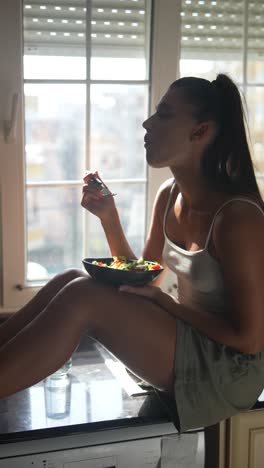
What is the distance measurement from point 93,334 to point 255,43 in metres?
1.11

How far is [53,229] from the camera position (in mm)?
1897

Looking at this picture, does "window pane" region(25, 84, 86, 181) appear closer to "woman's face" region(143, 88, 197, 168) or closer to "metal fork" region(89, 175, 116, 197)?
"metal fork" region(89, 175, 116, 197)

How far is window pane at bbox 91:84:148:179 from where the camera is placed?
6.07ft

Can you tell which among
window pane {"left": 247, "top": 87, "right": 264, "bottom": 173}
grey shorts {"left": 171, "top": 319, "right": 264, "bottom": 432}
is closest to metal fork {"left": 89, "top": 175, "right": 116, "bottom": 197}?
grey shorts {"left": 171, "top": 319, "right": 264, "bottom": 432}

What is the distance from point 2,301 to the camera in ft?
6.10

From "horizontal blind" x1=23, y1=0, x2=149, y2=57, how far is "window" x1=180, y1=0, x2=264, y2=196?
6.0 inches

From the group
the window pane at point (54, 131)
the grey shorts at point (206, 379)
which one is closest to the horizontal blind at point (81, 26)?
the window pane at point (54, 131)

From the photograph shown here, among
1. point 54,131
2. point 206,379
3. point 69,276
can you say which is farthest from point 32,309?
point 54,131

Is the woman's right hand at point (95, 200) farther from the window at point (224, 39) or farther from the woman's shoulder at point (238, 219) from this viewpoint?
the window at point (224, 39)

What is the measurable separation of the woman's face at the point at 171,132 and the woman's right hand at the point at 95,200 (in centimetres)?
23

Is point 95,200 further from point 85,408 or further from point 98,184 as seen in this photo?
point 85,408

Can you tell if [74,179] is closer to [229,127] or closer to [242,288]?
[229,127]

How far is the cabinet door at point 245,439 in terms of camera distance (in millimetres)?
1455

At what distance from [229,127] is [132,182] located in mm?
542
